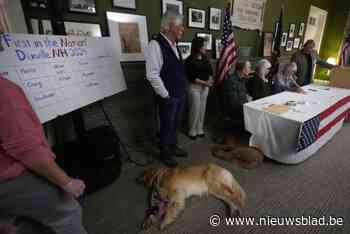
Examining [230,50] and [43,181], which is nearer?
[43,181]

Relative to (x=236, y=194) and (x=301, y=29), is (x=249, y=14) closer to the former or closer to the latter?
(x=301, y=29)

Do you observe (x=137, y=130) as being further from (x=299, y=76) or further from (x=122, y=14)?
(x=299, y=76)

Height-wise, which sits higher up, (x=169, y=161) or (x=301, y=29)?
(x=301, y=29)

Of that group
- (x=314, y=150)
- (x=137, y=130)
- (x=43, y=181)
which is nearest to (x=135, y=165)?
(x=137, y=130)

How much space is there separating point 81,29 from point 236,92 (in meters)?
1.90

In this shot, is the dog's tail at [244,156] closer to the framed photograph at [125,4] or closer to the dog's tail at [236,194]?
the dog's tail at [236,194]

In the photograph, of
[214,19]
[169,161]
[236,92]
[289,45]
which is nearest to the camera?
[169,161]

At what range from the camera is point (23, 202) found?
2.47ft

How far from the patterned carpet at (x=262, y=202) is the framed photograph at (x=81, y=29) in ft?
4.84

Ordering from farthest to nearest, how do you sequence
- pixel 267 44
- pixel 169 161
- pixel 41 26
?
pixel 267 44, pixel 169 161, pixel 41 26

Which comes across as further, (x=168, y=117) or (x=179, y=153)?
(x=179, y=153)

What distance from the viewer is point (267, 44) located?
4.25m

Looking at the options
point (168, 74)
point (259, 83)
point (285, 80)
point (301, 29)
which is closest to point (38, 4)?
point (168, 74)

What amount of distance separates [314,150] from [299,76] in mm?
2051
